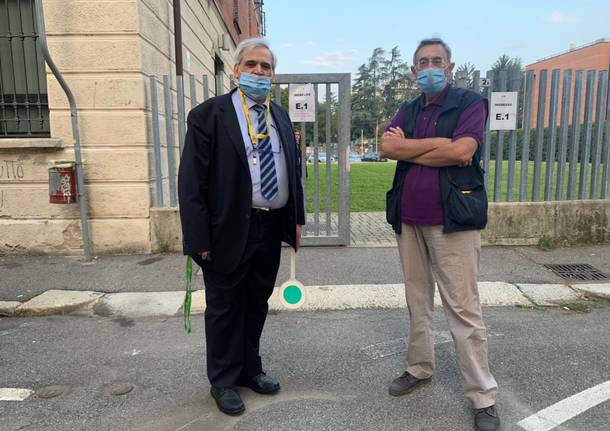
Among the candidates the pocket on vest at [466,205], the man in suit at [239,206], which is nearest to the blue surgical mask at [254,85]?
the man in suit at [239,206]

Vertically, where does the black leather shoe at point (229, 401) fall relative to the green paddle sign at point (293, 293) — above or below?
below

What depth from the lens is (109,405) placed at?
2996 millimetres

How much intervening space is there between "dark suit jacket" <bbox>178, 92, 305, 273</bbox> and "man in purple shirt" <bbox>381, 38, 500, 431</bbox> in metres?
0.88

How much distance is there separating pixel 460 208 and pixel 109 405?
7.97 ft

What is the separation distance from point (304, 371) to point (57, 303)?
8.83 feet

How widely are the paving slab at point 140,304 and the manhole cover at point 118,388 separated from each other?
4.19 ft

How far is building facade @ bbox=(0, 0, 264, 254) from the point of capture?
Result: 5859 millimetres

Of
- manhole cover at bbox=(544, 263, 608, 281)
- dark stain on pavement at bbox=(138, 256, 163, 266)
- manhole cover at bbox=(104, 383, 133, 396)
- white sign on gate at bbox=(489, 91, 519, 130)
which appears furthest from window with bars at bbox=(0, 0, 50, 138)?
manhole cover at bbox=(544, 263, 608, 281)

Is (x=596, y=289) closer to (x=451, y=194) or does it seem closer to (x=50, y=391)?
(x=451, y=194)

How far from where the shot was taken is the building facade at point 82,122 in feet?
19.2

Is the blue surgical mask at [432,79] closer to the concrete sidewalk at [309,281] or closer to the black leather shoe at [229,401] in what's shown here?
the black leather shoe at [229,401]

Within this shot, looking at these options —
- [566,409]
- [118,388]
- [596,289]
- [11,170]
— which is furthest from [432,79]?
[11,170]

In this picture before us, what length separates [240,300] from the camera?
9.71ft

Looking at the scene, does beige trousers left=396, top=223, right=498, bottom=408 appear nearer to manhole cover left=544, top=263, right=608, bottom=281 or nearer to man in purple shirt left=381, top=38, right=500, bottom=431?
man in purple shirt left=381, top=38, right=500, bottom=431
